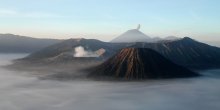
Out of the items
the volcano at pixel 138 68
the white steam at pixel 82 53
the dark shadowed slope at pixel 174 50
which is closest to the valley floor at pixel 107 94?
the volcano at pixel 138 68

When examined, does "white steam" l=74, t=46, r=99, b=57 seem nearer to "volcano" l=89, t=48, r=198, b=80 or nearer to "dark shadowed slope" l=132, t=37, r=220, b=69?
"dark shadowed slope" l=132, t=37, r=220, b=69

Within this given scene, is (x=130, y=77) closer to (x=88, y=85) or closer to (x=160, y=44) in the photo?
(x=88, y=85)

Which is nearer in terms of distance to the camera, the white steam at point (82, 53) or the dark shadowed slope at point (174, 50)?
the white steam at point (82, 53)

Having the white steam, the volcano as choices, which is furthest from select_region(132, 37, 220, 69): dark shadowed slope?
the volcano

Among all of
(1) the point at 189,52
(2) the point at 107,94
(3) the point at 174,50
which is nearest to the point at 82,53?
(3) the point at 174,50

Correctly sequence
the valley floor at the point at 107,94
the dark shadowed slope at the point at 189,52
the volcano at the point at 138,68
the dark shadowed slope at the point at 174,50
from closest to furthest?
the valley floor at the point at 107,94, the volcano at the point at 138,68, the dark shadowed slope at the point at 189,52, the dark shadowed slope at the point at 174,50

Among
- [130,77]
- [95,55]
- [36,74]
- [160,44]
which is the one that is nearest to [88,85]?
[130,77]

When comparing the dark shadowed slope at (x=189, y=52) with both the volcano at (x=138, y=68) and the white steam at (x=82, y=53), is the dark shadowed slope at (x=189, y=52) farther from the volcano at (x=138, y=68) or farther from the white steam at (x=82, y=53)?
the volcano at (x=138, y=68)
